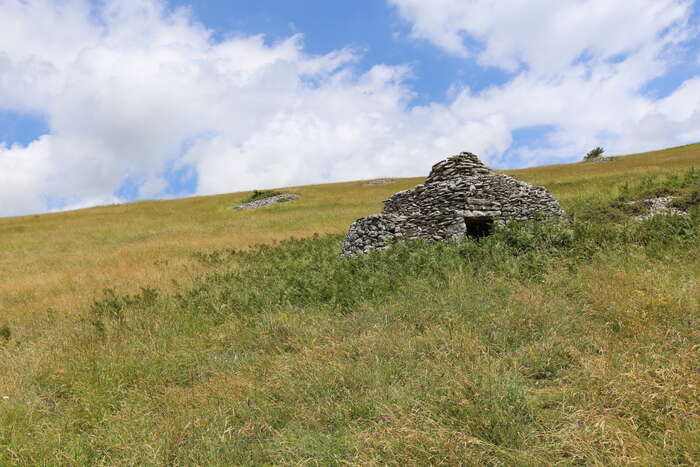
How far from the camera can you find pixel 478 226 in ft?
40.7

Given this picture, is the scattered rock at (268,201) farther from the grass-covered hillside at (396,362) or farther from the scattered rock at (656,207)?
the scattered rock at (656,207)

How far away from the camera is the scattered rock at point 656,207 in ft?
35.7

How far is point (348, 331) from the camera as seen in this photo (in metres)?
6.14

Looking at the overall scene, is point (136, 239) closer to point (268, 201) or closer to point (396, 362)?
point (268, 201)

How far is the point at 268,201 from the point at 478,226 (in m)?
38.5

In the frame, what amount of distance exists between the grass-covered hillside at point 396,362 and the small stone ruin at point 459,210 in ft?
4.94

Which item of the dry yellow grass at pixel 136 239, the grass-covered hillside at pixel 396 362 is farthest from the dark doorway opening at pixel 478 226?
the dry yellow grass at pixel 136 239

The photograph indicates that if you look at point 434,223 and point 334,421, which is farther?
point 434,223

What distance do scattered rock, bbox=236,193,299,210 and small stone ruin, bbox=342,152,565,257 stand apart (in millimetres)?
35184

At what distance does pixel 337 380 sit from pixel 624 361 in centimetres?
325

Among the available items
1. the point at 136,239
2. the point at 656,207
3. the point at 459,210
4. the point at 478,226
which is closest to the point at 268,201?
the point at 136,239

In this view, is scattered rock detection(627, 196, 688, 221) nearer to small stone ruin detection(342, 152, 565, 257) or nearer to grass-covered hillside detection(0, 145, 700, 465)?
grass-covered hillside detection(0, 145, 700, 465)

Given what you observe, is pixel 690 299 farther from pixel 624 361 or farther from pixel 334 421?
pixel 334 421

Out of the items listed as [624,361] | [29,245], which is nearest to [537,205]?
[624,361]
